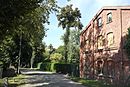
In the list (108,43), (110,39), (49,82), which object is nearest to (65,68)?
(108,43)

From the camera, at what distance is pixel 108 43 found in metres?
39.6

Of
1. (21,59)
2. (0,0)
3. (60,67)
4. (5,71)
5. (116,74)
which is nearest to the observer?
(0,0)

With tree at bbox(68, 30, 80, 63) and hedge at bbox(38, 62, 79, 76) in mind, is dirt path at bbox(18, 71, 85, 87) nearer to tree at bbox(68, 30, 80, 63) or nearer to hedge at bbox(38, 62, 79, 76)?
hedge at bbox(38, 62, 79, 76)

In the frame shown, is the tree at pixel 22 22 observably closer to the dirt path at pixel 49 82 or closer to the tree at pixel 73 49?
the dirt path at pixel 49 82

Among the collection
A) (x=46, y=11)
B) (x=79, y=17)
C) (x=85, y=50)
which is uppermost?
(x=79, y=17)

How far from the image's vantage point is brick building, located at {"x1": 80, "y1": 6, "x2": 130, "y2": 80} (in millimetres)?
36938

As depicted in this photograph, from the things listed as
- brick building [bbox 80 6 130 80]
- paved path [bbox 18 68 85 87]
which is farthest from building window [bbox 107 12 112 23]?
paved path [bbox 18 68 85 87]

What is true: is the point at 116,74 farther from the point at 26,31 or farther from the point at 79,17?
the point at 79,17

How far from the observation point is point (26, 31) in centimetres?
3328

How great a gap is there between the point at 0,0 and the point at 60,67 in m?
52.7

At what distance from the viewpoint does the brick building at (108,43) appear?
36.9 meters

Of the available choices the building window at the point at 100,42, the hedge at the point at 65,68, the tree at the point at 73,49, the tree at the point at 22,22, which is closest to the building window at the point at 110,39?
the building window at the point at 100,42

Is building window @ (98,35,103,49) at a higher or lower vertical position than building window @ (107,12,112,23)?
lower

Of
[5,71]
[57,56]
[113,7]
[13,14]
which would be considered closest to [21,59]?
[5,71]
